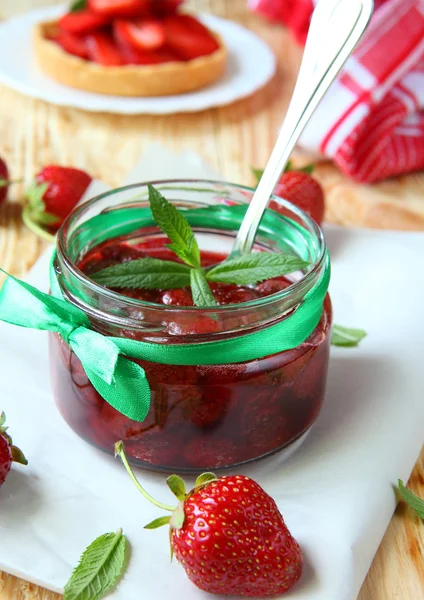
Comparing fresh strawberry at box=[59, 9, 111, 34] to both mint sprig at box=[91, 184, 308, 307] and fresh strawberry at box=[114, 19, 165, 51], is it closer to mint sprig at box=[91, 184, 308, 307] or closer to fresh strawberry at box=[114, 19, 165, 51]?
fresh strawberry at box=[114, 19, 165, 51]

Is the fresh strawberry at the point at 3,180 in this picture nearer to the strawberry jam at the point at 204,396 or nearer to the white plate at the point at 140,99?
the white plate at the point at 140,99

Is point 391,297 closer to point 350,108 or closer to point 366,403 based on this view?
point 366,403

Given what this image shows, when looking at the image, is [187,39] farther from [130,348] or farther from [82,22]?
[130,348]

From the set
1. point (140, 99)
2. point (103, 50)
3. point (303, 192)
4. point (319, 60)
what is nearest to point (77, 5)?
point (103, 50)

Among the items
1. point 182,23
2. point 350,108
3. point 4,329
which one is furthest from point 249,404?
point 182,23

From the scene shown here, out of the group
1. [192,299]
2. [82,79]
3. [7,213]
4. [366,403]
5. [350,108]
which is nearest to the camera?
[192,299]

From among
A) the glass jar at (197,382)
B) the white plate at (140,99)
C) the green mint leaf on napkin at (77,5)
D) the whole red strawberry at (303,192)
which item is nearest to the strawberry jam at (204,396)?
the glass jar at (197,382)

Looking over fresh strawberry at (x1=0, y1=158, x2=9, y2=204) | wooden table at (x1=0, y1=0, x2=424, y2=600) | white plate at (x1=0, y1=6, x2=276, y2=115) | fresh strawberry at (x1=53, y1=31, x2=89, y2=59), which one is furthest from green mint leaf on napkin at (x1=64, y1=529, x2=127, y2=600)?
fresh strawberry at (x1=53, y1=31, x2=89, y2=59)
